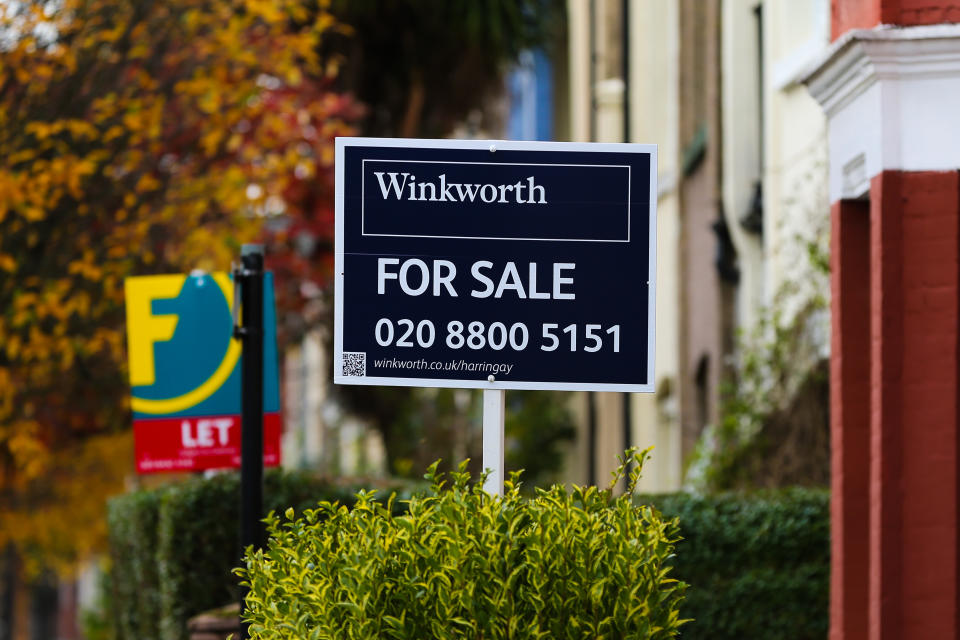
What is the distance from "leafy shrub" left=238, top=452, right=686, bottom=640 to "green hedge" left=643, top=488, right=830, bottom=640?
486 centimetres

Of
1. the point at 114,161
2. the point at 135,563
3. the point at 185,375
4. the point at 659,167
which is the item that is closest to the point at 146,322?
the point at 185,375

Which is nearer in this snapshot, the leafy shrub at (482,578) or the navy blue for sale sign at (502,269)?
the leafy shrub at (482,578)

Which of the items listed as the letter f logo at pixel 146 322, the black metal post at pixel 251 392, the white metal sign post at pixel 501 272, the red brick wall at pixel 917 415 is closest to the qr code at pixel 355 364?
the white metal sign post at pixel 501 272

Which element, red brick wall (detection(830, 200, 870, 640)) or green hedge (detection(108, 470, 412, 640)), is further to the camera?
green hedge (detection(108, 470, 412, 640))

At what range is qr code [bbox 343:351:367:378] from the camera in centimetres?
640

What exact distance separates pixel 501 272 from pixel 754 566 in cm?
444

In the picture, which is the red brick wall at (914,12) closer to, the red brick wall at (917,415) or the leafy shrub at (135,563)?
the red brick wall at (917,415)

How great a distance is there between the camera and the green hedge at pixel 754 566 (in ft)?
33.5

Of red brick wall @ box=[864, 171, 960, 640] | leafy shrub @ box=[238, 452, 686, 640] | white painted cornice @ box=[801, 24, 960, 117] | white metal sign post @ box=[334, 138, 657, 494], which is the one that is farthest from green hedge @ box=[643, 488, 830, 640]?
leafy shrub @ box=[238, 452, 686, 640]

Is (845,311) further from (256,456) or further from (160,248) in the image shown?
Answer: (160,248)

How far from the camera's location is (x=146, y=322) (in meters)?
10.1

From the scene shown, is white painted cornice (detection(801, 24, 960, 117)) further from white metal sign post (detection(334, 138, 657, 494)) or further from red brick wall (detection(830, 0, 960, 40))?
white metal sign post (detection(334, 138, 657, 494))

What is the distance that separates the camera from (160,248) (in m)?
17.2

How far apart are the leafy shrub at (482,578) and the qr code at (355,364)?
103 cm
